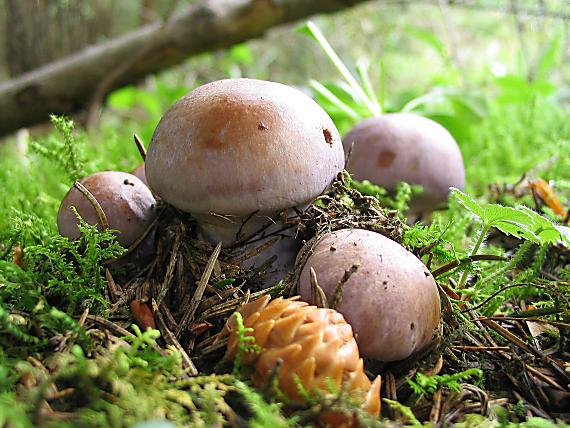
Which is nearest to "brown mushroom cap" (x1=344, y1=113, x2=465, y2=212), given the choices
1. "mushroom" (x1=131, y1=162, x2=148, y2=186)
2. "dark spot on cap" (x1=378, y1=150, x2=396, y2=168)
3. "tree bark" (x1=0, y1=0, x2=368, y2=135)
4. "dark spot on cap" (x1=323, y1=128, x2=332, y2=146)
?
"dark spot on cap" (x1=378, y1=150, x2=396, y2=168)

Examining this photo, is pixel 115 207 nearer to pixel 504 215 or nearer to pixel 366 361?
pixel 366 361

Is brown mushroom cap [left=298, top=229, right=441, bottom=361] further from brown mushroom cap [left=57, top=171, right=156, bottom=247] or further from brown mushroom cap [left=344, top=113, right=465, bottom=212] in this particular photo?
brown mushroom cap [left=344, top=113, right=465, bottom=212]

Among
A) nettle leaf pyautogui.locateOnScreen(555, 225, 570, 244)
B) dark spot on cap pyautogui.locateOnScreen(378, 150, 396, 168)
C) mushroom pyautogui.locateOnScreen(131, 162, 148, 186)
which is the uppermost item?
mushroom pyautogui.locateOnScreen(131, 162, 148, 186)

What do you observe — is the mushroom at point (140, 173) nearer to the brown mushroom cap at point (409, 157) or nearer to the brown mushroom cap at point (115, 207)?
the brown mushroom cap at point (115, 207)

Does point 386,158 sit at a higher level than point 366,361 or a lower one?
higher

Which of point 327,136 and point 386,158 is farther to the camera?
point 386,158

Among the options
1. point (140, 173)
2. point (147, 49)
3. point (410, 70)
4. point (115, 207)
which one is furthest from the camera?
point (410, 70)

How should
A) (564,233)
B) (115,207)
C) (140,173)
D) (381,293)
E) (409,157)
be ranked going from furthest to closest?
(409,157) < (140,173) < (115,207) < (564,233) < (381,293)

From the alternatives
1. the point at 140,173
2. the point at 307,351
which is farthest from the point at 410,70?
the point at 307,351
